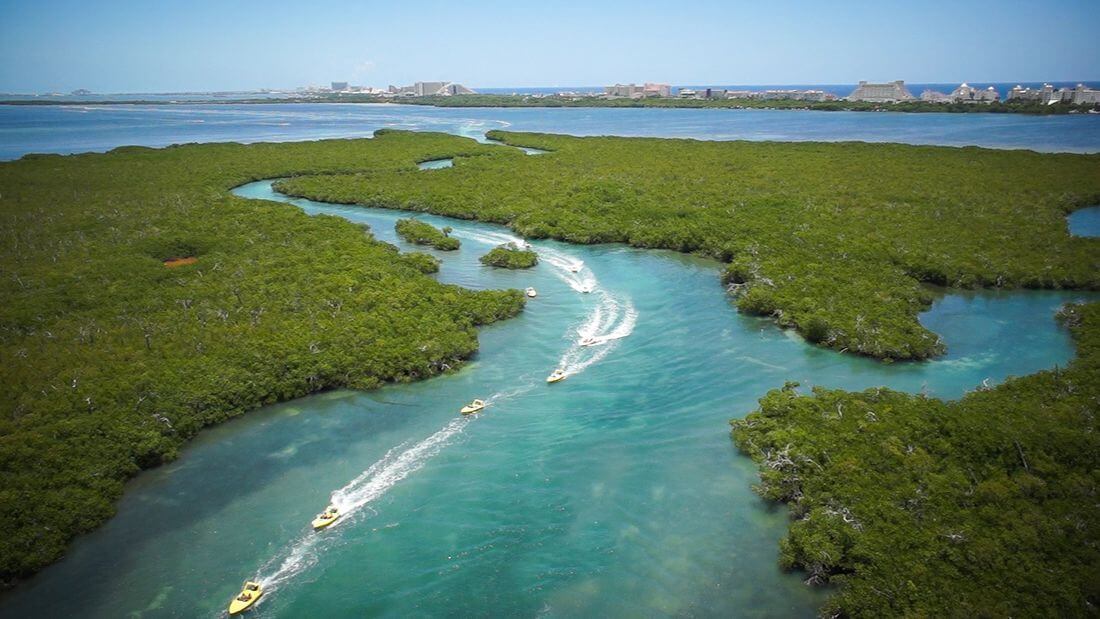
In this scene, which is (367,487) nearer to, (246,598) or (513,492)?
(513,492)

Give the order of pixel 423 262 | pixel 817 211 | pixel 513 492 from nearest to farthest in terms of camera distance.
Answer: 1. pixel 513 492
2. pixel 423 262
3. pixel 817 211

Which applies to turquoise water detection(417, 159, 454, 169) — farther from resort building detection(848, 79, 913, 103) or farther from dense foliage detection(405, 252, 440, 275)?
resort building detection(848, 79, 913, 103)

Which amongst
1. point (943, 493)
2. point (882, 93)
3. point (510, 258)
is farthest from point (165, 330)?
point (882, 93)

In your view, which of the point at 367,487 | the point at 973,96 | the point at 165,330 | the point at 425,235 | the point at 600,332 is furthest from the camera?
the point at 973,96

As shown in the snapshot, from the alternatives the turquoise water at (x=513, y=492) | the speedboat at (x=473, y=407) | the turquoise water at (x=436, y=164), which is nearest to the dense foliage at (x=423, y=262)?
the turquoise water at (x=513, y=492)

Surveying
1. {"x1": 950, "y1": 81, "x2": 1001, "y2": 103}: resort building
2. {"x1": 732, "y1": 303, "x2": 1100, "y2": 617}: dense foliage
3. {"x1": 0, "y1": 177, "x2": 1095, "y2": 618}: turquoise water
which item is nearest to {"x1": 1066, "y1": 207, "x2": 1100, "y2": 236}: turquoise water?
{"x1": 0, "y1": 177, "x2": 1095, "y2": 618}: turquoise water

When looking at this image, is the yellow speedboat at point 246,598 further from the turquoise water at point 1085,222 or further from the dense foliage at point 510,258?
the turquoise water at point 1085,222

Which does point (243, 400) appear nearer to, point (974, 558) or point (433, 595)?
point (433, 595)

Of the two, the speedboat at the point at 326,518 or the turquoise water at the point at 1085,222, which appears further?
the turquoise water at the point at 1085,222
